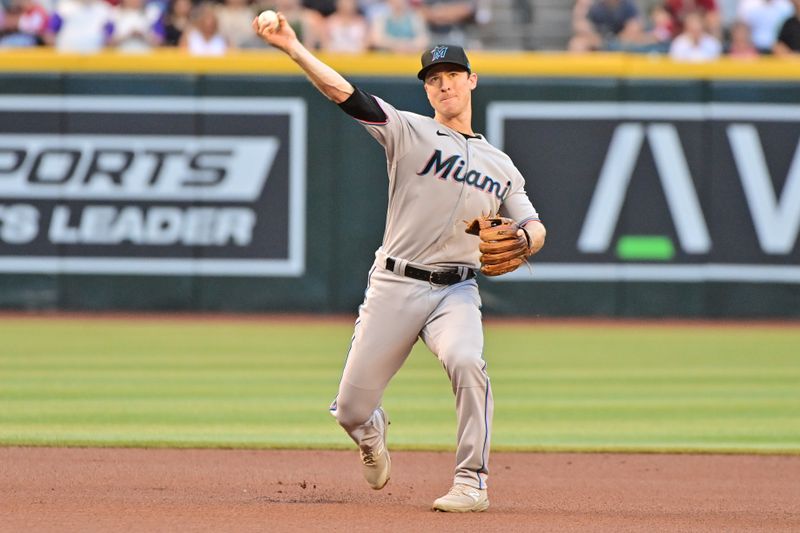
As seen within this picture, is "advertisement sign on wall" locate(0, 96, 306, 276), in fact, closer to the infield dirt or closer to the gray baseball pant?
the infield dirt

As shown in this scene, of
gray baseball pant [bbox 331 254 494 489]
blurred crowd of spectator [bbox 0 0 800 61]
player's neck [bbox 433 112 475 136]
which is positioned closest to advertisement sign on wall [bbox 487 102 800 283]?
blurred crowd of spectator [bbox 0 0 800 61]

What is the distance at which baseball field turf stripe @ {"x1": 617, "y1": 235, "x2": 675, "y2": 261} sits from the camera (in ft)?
49.3

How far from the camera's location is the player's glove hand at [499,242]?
19.3ft

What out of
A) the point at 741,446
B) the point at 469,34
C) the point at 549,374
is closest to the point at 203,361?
the point at 549,374

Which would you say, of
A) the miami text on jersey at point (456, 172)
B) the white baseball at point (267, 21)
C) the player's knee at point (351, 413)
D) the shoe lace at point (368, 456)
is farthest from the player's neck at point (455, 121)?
the shoe lace at point (368, 456)

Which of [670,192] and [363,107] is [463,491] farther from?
[670,192]

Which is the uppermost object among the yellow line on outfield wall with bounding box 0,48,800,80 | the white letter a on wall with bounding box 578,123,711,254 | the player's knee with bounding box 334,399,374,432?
the player's knee with bounding box 334,399,374,432

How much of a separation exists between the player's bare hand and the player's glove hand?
3.52 feet

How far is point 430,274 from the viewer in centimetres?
608

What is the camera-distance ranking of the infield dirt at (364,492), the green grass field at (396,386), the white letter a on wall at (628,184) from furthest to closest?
the white letter a on wall at (628,184) → the green grass field at (396,386) → the infield dirt at (364,492)

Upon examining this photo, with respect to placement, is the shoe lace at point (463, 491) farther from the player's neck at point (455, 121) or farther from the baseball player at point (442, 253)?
the player's neck at point (455, 121)

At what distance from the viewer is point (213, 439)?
8.19m

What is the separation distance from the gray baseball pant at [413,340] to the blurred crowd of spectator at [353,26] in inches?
376

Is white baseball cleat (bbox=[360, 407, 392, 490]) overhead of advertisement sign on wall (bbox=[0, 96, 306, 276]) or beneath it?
overhead
